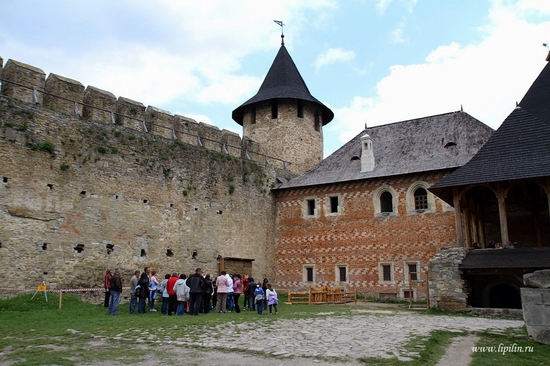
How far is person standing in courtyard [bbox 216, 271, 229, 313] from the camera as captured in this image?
13.4 metres

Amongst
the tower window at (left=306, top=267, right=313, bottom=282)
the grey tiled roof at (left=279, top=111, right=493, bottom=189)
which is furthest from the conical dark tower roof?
the tower window at (left=306, top=267, right=313, bottom=282)

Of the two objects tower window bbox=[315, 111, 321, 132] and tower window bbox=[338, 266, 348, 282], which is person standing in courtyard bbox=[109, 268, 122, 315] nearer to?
tower window bbox=[338, 266, 348, 282]

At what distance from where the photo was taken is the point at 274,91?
2598 centimetres

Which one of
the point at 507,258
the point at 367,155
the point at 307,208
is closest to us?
the point at 507,258

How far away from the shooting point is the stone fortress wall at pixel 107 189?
1429 cm

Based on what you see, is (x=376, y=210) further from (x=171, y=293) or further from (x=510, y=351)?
(x=510, y=351)

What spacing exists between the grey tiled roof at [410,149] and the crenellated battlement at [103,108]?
4.14 m

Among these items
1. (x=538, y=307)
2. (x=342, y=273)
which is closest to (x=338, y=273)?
(x=342, y=273)

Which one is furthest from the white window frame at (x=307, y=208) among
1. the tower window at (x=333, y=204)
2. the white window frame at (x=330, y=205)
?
the tower window at (x=333, y=204)

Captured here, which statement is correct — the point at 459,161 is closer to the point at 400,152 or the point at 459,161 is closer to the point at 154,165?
the point at 400,152

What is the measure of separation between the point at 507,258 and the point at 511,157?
10.4ft

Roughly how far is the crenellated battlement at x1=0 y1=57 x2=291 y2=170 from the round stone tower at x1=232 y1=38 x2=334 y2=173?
290cm

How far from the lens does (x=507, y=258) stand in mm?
13883

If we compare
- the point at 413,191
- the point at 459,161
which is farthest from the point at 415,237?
the point at 459,161
